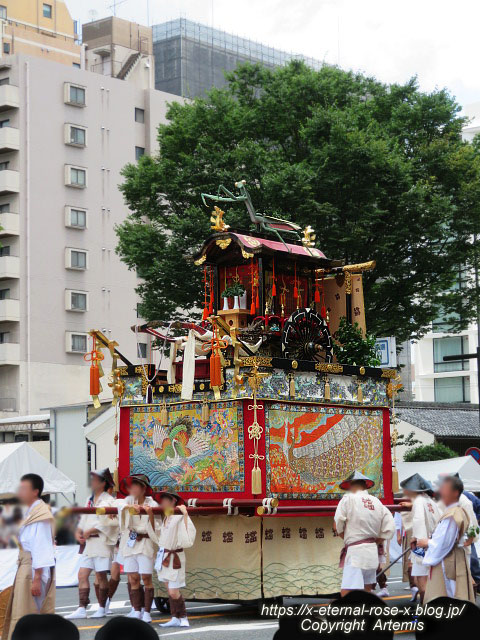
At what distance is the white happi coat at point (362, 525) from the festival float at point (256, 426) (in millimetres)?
1468

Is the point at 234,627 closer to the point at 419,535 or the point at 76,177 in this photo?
the point at 419,535

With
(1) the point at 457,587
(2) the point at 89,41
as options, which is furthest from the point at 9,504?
(2) the point at 89,41

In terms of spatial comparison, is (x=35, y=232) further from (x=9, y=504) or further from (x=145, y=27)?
(x=9, y=504)

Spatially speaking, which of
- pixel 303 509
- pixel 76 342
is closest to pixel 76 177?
pixel 76 342

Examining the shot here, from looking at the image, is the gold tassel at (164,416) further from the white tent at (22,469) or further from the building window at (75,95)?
the building window at (75,95)

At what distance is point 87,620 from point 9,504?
22.6 feet

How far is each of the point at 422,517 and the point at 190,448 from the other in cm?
352

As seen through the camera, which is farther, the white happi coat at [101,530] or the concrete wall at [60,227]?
the concrete wall at [60,227]

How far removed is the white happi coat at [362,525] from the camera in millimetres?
13156

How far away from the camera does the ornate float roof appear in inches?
670

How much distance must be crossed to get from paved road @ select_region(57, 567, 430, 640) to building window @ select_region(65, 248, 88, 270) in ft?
106

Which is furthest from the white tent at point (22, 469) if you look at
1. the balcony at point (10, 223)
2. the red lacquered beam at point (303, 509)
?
the balcony at point (10, 223)

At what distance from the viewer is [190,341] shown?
15516 millimetres

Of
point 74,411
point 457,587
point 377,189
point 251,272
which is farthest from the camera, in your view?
point 74,411
